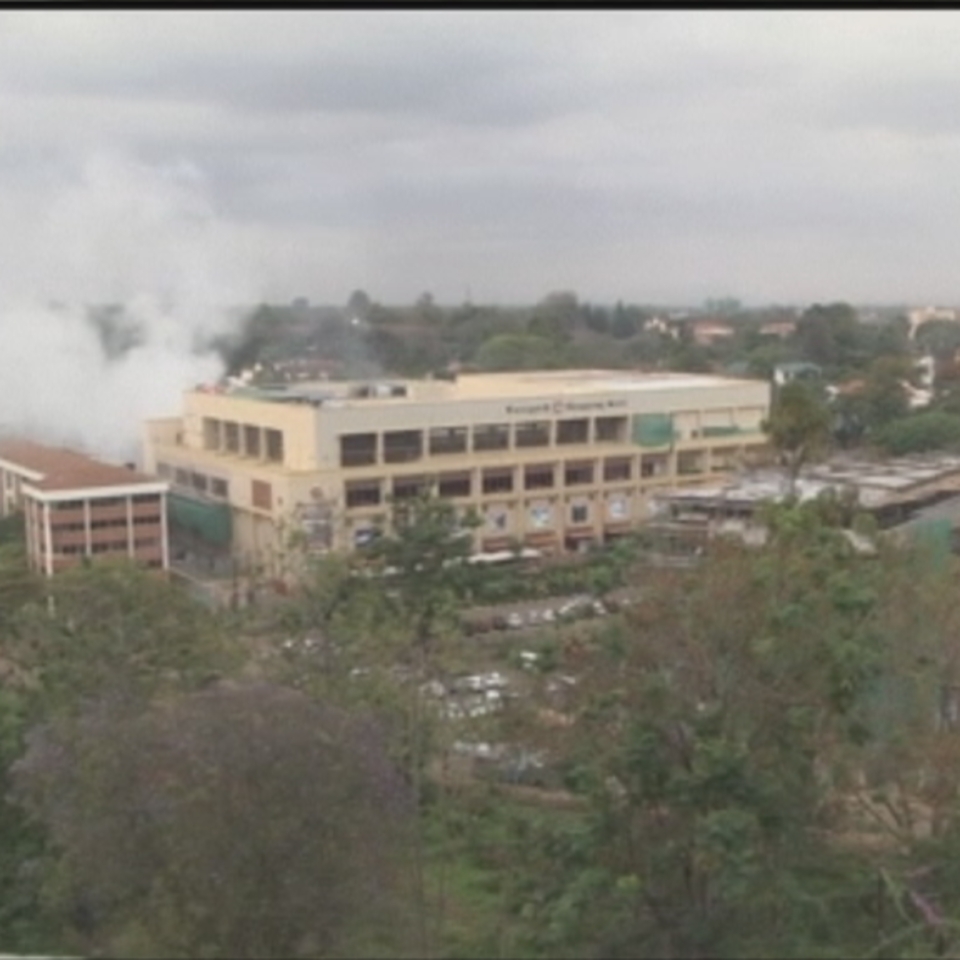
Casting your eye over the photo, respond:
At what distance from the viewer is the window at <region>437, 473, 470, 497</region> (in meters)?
8.97

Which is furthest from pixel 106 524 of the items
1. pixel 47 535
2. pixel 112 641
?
pixel 112 641

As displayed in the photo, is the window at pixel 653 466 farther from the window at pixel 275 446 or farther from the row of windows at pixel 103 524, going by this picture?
the row of windows at pixel 103 524

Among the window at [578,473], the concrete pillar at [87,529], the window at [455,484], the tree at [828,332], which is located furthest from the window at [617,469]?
the tree at [828,332]

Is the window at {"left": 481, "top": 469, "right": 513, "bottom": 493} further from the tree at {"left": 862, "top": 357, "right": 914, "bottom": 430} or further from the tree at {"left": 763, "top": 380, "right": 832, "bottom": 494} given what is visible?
the tree at {"left": 862, "top": 357, "right": 914, "bottom": 430}

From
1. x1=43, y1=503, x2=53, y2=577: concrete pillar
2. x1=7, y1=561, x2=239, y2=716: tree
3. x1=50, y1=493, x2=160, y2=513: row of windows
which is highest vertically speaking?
x1=7, y1=561, x2=239, y2=716: tree

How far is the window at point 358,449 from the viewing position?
28.3 ft

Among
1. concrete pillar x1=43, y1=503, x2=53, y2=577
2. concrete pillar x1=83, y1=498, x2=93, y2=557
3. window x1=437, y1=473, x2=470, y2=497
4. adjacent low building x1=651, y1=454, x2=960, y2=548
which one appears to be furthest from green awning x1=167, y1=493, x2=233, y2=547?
adjacent low building x1=651, y1=454, x2=960, y2=548

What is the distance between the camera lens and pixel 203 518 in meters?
9.07

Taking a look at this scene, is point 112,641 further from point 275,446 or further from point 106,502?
point 275,446

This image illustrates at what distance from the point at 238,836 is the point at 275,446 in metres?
7.23

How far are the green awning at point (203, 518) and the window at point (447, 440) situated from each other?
136 cm

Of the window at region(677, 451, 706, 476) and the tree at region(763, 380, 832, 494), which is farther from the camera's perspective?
the window at region(677, 451, 706, 476)

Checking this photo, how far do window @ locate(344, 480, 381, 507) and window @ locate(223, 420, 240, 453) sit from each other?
129 cm

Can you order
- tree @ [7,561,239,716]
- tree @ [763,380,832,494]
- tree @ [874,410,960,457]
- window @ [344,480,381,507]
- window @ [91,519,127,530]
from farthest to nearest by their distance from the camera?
tree @ [874,410,960,457] < window @ [344,480,381,507] < tree @ [763,380,832,494] < window @ [91,519,127,530] < tree @ [7,561,239,716]
